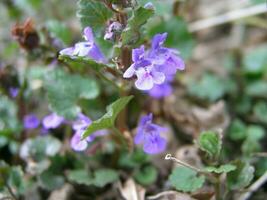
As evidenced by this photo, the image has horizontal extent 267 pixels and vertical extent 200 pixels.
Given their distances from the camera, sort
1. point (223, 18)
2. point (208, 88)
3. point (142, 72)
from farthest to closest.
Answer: point (223, 18)
point (208, 88)
point (142, 72)

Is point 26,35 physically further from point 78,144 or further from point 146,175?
point 146,175

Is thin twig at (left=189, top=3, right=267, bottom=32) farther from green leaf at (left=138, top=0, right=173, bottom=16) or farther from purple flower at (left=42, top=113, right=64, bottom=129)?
purple flower at (left=42, top=113, right=64, bottom=129)

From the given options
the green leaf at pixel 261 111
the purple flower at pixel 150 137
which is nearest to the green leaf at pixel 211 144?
the purple flower at pixel 150 137

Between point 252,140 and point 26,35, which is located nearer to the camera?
point 26,35

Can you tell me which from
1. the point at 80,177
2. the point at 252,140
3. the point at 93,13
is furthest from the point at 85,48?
the point at 252,140

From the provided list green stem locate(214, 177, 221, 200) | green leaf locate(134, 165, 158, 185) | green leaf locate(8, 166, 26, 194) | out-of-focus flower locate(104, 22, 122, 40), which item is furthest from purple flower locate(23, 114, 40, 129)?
green stem locate(214, 177, 221, 200)

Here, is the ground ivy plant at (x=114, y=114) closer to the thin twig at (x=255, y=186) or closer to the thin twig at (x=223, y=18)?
the thin twig at (x=255, y=186)
